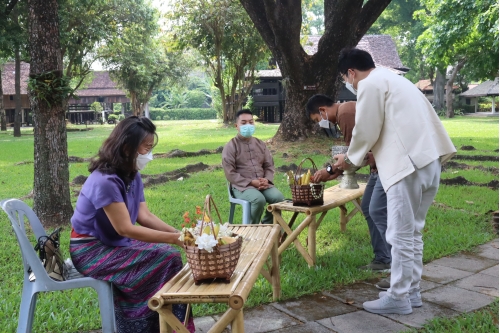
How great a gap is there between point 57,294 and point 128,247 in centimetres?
146

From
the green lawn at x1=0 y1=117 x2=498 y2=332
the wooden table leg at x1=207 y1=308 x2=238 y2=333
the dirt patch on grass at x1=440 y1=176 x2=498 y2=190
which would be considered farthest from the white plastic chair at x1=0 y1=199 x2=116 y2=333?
the dirt patch on grass at x1=440 y1=176 x2=498 y2=190

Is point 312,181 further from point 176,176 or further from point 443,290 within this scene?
point 176,176

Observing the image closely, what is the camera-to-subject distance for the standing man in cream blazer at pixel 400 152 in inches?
137

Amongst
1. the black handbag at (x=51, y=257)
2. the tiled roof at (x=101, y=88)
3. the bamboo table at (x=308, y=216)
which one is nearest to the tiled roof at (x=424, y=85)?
the tiled roof at (x=101, y=88)

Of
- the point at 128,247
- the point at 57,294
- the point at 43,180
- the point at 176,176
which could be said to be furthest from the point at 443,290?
the point at 176,176

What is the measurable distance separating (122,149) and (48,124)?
132 inches

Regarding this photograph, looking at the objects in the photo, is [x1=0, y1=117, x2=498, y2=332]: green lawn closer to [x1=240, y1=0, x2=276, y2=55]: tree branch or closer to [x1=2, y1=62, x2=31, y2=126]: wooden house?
[x1=240, y1=0, x2=276, y2=55]: tree branch

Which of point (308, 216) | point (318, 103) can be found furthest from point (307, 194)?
point (318, 103)

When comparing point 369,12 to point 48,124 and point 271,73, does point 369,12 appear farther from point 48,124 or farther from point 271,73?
point 271,73

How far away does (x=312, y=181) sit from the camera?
4.60 meters

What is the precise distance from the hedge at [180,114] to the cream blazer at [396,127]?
→ 5844 cm

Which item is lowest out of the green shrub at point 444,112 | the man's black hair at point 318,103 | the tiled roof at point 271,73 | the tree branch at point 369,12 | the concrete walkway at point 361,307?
the concrete walkway at point 361,307

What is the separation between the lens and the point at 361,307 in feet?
12.6

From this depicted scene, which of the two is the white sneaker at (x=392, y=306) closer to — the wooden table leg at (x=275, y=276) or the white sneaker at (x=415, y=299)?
the white sneaker at (x=415, y=299)
